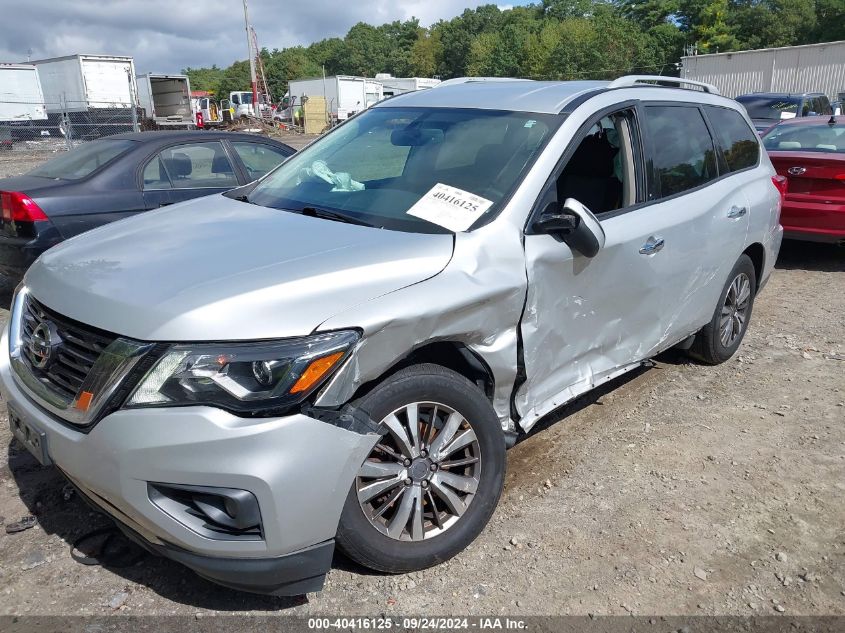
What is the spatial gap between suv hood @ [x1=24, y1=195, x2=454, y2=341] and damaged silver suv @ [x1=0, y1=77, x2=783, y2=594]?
1 centimetres

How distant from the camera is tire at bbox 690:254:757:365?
15.3 ft

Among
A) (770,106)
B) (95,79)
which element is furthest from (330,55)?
(770,106)

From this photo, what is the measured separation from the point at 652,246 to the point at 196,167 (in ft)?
14.7

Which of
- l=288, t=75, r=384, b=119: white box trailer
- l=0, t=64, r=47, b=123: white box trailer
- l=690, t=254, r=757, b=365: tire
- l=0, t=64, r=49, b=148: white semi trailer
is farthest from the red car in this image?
l=288, t=75, r=384, b=119: white box trailer

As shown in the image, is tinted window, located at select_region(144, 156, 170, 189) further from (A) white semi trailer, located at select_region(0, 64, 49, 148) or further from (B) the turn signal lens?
(A) white semi trailer, located at select_region(0, 64, 49, 148)

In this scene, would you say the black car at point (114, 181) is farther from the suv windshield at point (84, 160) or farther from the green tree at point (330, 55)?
the green tree at point (330, 55)

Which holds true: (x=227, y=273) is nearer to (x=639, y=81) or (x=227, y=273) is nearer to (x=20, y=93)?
(x=639, y=81)

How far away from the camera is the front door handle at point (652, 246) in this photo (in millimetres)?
3588

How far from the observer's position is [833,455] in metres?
3.77

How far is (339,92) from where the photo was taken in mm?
41531

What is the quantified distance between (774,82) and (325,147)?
33118 millimetres

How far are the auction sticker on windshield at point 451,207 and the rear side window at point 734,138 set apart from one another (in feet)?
7.54

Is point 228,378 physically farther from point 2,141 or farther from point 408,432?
point 2,141

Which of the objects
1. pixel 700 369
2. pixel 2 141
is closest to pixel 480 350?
pixel 700 369
